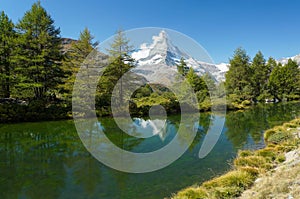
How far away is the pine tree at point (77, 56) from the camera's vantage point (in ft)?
76.9

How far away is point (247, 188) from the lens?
5.12 m

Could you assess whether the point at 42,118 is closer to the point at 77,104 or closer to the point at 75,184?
the point at 77,104

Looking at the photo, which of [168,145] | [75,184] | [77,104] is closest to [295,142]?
[168,145]

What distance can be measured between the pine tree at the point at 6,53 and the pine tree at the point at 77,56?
18.1 ft

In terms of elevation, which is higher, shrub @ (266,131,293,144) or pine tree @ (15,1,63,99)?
pine tree @ (15,1,63,99)

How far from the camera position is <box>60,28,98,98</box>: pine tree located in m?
23.5

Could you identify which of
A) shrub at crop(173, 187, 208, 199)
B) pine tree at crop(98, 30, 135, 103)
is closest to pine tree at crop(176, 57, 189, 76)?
pine tree at crop(98, 30, 135, 103)

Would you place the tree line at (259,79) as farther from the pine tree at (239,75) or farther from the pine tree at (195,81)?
the pine tree at (195,81)

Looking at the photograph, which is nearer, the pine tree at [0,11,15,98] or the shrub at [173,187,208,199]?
the shrub at [173,187,208,199]

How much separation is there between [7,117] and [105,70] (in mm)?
10085

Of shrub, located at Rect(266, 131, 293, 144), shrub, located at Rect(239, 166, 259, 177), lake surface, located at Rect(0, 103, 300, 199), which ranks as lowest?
lake surface, located at Rect(0, 103, 300, 199)

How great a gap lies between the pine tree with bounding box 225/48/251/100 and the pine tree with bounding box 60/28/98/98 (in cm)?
2635

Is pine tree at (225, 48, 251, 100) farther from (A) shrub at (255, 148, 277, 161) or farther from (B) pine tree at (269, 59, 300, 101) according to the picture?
(A) shrub at (255, 148, 277, 161)

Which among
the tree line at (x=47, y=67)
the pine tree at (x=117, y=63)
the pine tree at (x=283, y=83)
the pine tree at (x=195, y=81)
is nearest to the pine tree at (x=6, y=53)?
the tree line at (x=47, y=67)
